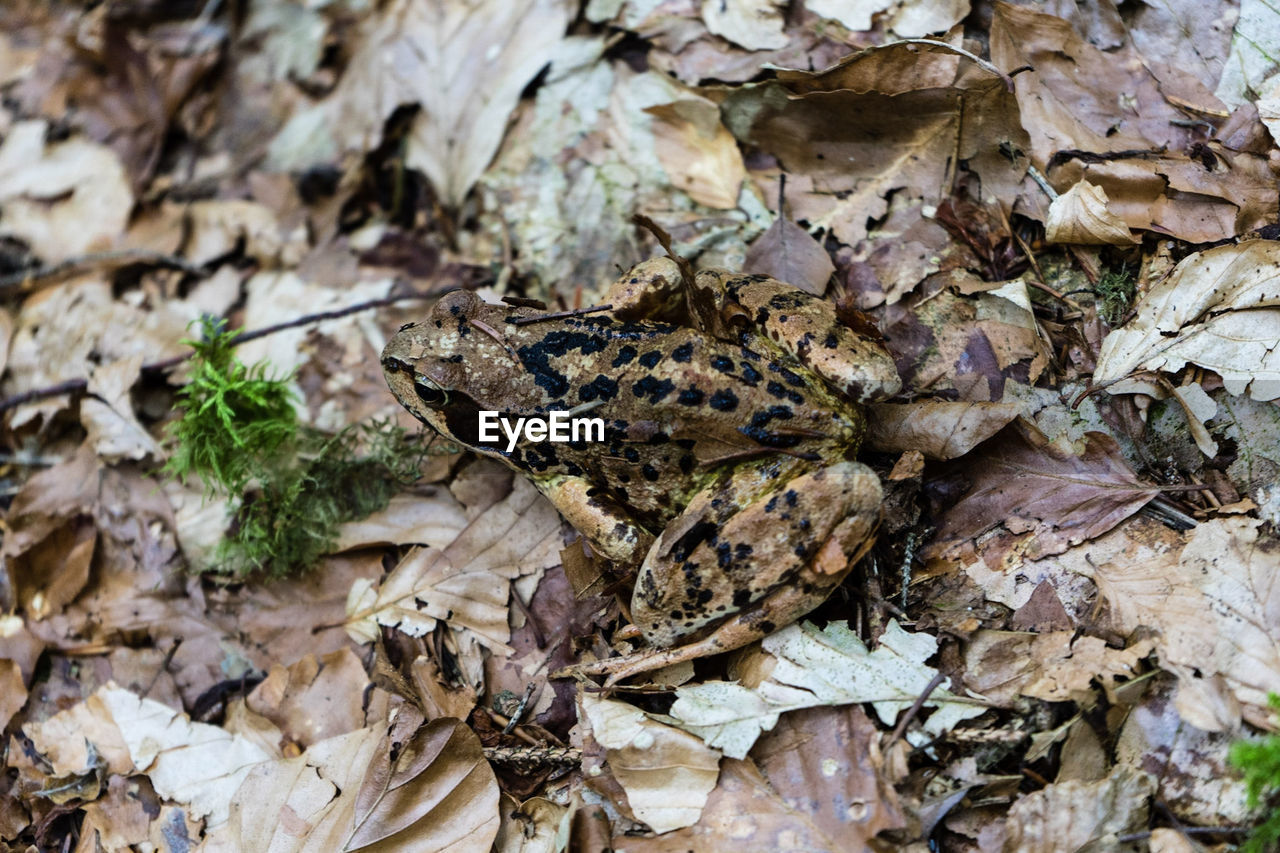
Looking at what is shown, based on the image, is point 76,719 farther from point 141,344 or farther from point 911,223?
point 911,223

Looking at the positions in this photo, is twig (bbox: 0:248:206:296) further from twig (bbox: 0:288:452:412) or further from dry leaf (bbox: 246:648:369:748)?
dry leaf (bbox: 246:648:369:748)

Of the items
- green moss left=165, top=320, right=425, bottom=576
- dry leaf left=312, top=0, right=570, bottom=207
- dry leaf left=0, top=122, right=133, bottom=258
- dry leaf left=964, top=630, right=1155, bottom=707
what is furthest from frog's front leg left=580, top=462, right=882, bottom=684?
dry leaf left=0, top=122, right=133, bottom=258

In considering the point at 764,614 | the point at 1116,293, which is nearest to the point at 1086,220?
the point at 1116,293

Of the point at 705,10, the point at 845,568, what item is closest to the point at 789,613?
the point at 845,568

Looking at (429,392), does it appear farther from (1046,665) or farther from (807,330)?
(1046,665)

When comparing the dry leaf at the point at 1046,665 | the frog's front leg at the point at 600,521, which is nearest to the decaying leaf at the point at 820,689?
the dry leaf at the point at 1046,665
